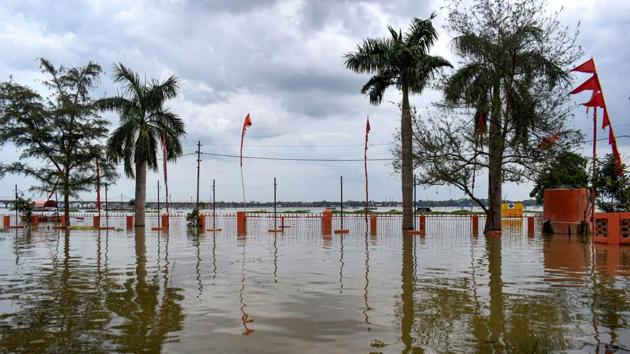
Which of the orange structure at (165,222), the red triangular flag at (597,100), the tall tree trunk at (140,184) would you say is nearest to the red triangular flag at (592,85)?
the red triangular flag at (597,100)

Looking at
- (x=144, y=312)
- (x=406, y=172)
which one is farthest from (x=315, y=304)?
(x=406, y=172)

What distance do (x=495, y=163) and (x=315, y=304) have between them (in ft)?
62.2

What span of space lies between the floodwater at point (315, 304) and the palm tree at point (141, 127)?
17.4 meters

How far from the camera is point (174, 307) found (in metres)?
8.03

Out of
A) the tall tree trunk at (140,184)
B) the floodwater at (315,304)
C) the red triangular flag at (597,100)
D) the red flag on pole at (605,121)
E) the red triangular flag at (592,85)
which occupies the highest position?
the red triangular flag at (592,85)

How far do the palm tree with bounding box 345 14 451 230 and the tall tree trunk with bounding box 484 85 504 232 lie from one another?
15.1 ft

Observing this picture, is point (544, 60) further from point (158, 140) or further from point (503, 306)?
point (158, 140)

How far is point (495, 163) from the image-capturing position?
2486cm

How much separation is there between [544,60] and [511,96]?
215 cm

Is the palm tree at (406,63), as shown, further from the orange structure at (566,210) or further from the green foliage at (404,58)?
the orange structure at (566,210)

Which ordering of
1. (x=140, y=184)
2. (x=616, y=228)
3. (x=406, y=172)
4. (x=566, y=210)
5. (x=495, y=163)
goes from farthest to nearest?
1. (x=140, y=184)
2. (x=406, y=172)
3. (x=566, y=210)
4. (x=495, y=163)
5. (x=616, y=228)

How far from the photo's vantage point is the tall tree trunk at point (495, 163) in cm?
2402

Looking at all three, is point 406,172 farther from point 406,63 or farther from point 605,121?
point 605,121

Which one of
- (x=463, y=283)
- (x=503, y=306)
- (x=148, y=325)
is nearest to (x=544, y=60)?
(x=463, y=283)
